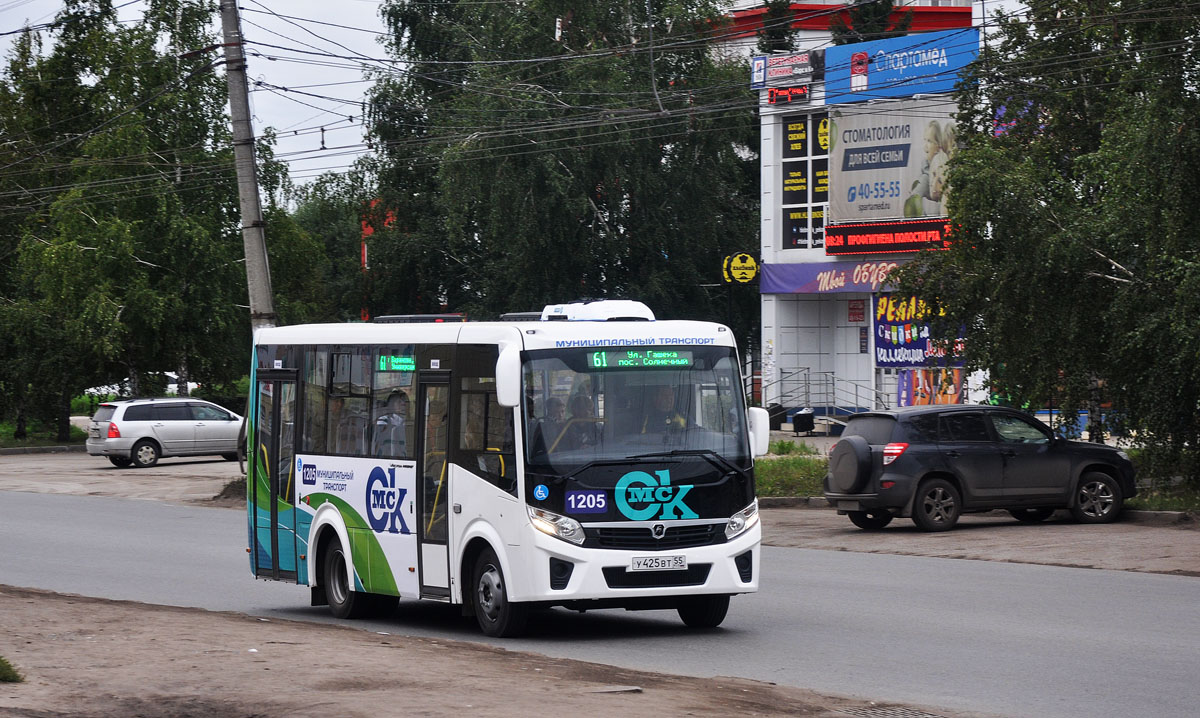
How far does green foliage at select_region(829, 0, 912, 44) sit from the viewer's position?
52.0 m

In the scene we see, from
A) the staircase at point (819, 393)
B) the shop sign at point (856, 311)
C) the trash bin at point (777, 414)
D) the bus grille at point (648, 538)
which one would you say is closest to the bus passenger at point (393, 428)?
the bus grille at point (648, 538)

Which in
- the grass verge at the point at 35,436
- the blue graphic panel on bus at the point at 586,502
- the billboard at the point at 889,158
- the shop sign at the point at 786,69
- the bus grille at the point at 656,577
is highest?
the shop sign at the point at 786,69

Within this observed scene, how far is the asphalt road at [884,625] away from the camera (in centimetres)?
966

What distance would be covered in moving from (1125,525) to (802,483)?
7.09 m

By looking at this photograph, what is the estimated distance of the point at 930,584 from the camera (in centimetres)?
1545

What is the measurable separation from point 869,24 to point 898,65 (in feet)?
30.8

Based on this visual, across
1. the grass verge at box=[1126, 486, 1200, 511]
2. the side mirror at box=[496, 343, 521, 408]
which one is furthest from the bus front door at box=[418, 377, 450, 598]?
the grass verge at box=[1126, 486, 1200, 511]

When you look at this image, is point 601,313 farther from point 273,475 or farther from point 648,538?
point 273,475

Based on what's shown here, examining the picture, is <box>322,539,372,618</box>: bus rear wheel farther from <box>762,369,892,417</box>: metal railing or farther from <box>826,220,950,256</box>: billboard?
<box>762,369,892,417</box>: metal railing

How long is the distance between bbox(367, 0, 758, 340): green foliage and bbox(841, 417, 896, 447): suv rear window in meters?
26.3

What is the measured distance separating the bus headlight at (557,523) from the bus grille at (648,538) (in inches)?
3.8

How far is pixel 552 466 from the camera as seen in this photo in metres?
11.7

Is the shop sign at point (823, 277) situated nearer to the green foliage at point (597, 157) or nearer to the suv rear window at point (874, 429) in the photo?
the green foliage at point (597, 157)

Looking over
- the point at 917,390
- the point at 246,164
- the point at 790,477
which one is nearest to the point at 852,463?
the point at 790,477
